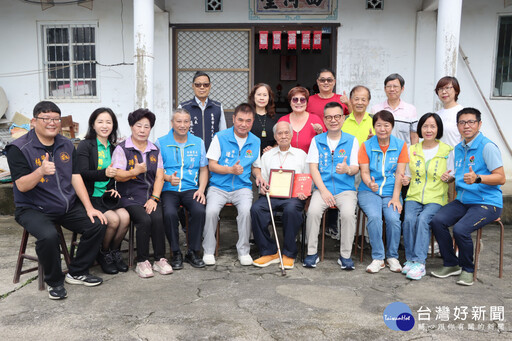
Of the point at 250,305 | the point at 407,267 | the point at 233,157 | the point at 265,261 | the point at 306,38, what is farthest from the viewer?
the point at 306,38

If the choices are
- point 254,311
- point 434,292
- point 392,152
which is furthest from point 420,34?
point 254,311

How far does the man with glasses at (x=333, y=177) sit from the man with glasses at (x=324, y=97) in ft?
1.76

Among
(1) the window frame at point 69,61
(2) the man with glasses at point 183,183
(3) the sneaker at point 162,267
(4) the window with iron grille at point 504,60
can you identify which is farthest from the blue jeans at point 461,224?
(1) the window frame at point 69,61

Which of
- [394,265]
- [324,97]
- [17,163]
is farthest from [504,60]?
[17,163]

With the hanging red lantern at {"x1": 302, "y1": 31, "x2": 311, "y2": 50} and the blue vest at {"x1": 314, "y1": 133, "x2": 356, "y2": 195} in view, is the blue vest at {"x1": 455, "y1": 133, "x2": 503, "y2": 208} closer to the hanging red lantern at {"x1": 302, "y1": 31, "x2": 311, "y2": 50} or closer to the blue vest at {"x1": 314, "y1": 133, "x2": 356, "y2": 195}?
the blue vest at {"x1": 314, "y1": 133, "x2": 356, "y2": 195}

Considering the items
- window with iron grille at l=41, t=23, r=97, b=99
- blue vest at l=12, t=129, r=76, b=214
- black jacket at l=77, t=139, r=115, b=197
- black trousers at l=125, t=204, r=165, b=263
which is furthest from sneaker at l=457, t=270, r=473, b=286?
window with iron grille at l=41, t=23, r=97, b=99

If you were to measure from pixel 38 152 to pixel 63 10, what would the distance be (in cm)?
491

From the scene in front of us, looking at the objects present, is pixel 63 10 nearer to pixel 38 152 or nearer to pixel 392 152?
pixel 38 152

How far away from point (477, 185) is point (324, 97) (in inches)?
68.0

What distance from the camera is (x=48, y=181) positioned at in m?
3.32

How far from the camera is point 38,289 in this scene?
11.2ft

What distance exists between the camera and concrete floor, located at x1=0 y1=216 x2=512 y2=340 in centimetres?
273

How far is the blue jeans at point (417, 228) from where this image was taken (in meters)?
3.81

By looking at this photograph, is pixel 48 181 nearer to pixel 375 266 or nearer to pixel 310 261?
pixel 310 261
